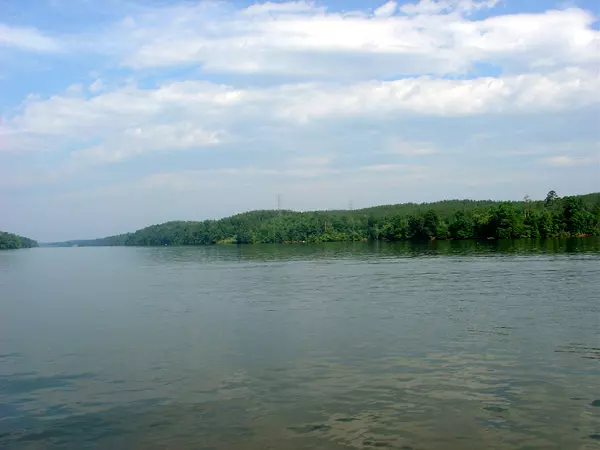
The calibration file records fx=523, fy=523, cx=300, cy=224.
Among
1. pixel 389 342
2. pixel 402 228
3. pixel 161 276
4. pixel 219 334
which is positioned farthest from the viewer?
pixel 402 228

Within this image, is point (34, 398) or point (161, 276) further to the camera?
point (161, 276)

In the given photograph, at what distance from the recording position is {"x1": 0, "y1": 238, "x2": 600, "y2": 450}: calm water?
13.8 m

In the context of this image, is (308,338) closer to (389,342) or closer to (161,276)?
(389,342)

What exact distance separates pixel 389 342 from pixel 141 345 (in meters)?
11.8

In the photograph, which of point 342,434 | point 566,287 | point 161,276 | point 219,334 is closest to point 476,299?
point 566,287

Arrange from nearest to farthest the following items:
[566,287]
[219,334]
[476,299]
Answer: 1. [219,334]
2. [476,299]
3. [566,287]

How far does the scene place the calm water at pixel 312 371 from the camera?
13.8 meters

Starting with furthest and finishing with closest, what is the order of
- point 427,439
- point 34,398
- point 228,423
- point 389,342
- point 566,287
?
point 566,287, point 389,342, point 34,398, point 228,423, point 427,439

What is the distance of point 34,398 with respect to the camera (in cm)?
1769

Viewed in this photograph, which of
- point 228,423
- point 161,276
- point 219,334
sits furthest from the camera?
point 161,276

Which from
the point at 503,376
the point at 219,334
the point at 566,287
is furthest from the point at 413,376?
the point at 566,287

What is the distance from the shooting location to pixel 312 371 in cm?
1944

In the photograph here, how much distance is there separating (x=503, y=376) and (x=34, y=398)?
16.0m

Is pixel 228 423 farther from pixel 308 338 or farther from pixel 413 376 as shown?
pixel 308 338
